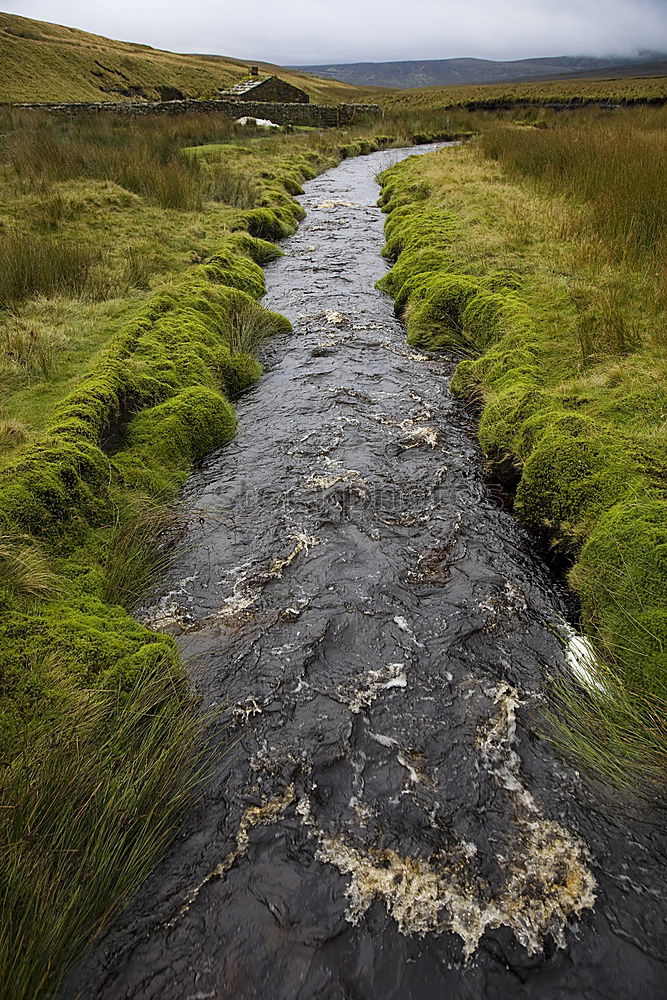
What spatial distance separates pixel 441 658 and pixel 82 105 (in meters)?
32.1

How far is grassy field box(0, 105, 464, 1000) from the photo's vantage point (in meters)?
2.53

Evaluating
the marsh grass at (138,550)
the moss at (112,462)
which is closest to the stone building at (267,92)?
the moss at (112,462)

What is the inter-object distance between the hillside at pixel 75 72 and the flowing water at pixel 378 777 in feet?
138

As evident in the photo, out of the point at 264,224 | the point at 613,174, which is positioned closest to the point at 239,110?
the point at 264,224

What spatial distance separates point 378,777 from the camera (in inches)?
128

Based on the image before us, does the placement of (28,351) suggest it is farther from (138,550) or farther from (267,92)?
(267,92)

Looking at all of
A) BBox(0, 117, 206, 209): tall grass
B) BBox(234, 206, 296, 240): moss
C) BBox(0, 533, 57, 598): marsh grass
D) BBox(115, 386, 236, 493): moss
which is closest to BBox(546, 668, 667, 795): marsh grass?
BBox(0, 533, 57, 598): marsh grass

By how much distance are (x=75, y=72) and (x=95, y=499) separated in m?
55.5

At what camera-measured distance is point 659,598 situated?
358cm

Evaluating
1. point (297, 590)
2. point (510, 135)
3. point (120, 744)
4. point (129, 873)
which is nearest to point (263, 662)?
point (297, 590)

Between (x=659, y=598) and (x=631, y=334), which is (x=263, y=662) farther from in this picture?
(x=631, y=334)

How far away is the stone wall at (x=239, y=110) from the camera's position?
25438mm

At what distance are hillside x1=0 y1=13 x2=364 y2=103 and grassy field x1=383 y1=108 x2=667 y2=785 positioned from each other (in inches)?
1443

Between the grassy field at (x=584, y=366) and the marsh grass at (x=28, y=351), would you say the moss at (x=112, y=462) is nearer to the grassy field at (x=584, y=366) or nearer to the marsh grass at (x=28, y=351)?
the marsh grass at (x=28, y=351)
